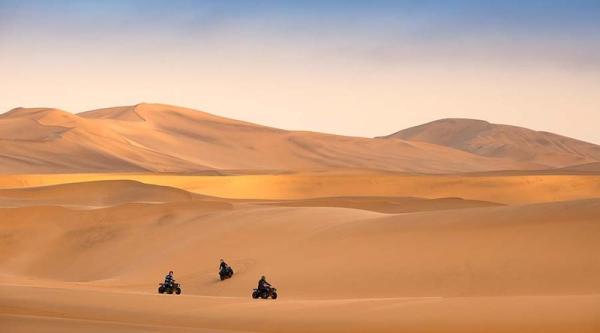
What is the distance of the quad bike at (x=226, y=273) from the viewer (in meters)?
22.5

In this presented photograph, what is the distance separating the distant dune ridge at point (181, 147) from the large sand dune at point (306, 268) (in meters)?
61.0

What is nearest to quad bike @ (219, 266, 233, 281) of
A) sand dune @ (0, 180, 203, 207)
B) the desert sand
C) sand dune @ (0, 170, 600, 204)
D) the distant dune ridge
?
the desert sand

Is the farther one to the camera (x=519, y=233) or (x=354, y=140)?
(x=354, y=140)

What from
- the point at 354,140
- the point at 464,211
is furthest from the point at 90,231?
the point at 354,140

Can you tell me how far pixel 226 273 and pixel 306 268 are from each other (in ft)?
5.95

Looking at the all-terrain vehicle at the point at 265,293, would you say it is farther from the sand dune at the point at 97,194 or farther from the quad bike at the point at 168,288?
the sand dune at the point at 97,194

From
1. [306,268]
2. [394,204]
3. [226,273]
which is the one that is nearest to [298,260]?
[306,268]

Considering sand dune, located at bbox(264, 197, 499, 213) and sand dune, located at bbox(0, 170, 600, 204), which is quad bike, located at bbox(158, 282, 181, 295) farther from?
sand dune, located at bbox(0, 170, 600, 204)

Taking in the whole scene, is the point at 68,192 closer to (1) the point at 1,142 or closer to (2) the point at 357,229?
(2) the point at 357,229

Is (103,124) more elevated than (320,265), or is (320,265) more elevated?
(103,124)

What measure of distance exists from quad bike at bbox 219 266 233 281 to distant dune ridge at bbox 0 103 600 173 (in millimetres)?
70723

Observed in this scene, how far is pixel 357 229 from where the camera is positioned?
25078 millimetres

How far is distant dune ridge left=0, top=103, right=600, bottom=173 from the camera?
103 metres

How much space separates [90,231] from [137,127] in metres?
98.5
